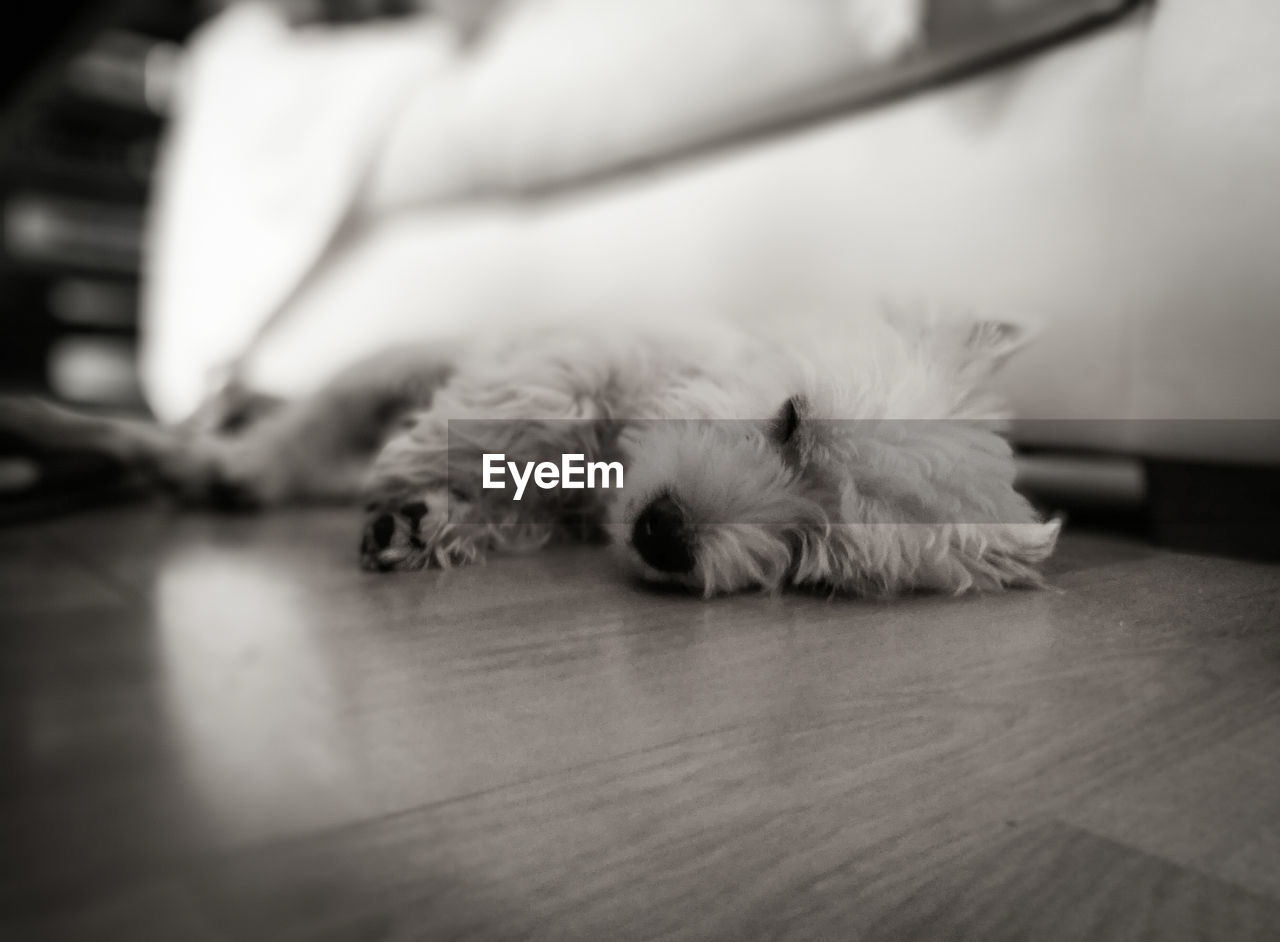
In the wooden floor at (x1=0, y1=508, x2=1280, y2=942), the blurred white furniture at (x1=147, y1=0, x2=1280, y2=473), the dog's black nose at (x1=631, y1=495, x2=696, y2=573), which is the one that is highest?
the blurred white furniture at (x1=147, y1=0, x2=1280, y2=473)

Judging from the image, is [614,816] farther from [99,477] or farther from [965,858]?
[99,477]

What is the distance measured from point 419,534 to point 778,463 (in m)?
0.45

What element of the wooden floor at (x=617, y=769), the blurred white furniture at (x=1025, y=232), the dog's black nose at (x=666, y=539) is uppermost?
the blurred white furniture at (x=1025, y=232)

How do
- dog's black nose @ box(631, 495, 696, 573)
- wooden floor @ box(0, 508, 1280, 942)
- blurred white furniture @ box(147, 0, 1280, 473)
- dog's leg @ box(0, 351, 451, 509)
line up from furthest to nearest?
dog's leg @ box(0, 351, 451, 509) → blurred white furniture @ box(147, 0, 1280, 473) → dog's black nose @ box(631, 495, 696, 573) → wooden floor @ box(0, 508, 1280, 942)

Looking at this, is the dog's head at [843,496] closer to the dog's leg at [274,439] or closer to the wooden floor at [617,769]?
the wooden floor at [617,769]

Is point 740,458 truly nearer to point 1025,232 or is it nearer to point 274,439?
point 1025,232

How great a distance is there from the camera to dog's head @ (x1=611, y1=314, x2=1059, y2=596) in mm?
979

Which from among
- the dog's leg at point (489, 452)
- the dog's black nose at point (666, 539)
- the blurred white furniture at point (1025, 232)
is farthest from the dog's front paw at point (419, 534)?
the blurred white furniture at point (1025, 232)

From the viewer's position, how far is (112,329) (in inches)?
141

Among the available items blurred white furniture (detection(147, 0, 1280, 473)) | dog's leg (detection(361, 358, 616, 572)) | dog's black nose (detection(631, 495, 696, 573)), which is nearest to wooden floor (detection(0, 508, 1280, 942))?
dog's black nose (detection(631, 495, 696, 573))

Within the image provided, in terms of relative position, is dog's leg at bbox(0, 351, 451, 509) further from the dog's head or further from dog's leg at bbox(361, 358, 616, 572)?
the dog's head

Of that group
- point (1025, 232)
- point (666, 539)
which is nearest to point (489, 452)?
point (666, 539)

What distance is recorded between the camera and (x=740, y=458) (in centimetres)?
101

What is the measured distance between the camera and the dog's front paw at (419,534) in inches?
41.5
